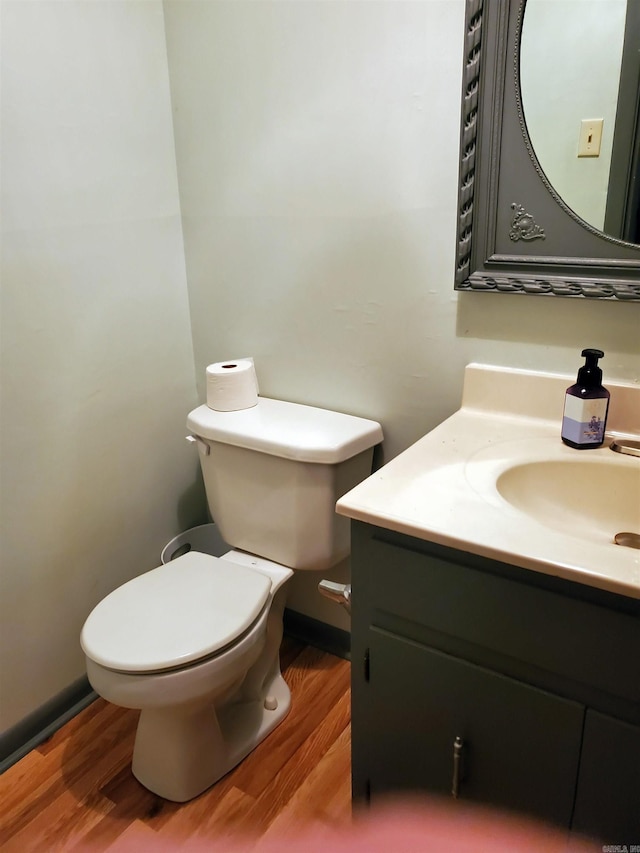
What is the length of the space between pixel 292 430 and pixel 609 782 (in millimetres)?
893

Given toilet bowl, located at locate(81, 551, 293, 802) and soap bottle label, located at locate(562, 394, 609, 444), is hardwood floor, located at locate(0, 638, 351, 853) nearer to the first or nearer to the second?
toilet bowl, located at locate(81, 551, 293, 802)

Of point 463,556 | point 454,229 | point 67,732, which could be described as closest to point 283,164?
point 454,229

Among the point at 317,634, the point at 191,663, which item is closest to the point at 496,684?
the point at 191,663

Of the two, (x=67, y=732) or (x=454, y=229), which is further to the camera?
(x=67, y=732)

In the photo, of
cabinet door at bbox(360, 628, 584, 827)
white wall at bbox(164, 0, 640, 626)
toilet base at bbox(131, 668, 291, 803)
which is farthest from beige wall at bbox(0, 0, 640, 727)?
cabinet door at bbox(360, 628, 584, 827)

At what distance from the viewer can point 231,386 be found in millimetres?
1542

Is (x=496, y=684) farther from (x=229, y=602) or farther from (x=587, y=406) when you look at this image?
(x=229, y=602)

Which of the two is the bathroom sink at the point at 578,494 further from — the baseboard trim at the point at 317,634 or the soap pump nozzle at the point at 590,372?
the baseboard trim at the point at 317,634

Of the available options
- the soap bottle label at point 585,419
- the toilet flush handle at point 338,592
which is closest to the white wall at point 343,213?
the soap bottle label at point 585,419

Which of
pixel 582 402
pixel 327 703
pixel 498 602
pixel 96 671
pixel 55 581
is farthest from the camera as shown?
pixel 327 703

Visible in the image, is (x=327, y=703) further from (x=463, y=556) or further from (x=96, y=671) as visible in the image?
(x=463, y=556)

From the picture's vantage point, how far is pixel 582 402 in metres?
1.09

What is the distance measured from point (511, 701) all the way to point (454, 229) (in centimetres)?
87

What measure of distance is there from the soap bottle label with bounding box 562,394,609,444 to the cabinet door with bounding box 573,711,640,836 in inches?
18.8
